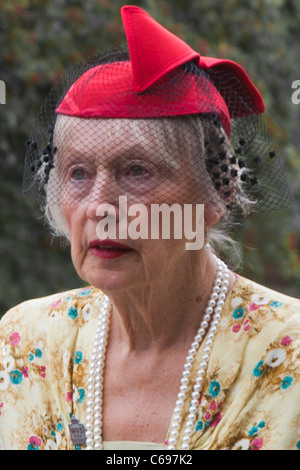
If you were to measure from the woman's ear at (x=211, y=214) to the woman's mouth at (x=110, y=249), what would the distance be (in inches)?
11.5

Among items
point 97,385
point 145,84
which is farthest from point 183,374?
point 145,84

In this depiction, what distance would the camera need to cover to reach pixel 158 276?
2645mm

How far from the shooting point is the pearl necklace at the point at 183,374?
2604 millimetres

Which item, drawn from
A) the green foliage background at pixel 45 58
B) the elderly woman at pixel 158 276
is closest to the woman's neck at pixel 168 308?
Answer: the elderly woman at pixel 158 276

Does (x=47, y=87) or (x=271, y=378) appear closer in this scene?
(x=271, y=378)

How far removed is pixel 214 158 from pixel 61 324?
82 centimetres

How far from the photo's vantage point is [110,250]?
8.46 ft

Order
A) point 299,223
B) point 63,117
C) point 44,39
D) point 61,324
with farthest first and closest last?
point 299,223 < point 44,39 < point 61,324 < point 63,117

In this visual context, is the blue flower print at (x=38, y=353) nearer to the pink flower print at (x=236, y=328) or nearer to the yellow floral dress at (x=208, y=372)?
the yellow floral dress at (x=208, y=372)

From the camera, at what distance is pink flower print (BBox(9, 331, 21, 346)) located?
3.03m

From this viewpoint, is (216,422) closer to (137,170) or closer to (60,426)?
(60,426)

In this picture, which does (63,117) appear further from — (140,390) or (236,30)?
(236,30)
